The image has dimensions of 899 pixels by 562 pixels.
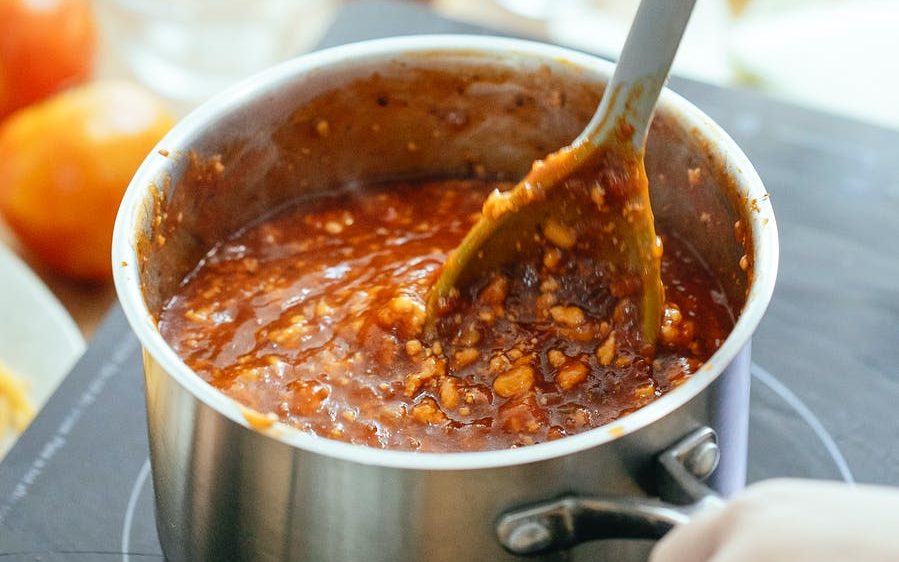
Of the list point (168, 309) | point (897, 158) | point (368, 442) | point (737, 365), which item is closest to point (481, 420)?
point (368, 442)

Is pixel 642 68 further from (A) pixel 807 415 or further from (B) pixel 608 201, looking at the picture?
(A) pixel 807 415

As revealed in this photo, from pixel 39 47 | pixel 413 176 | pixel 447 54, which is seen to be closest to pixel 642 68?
pixel 447 54

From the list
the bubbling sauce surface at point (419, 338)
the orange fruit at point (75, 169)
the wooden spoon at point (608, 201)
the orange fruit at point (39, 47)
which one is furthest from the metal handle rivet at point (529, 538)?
the orange fruit at point (39, 47)

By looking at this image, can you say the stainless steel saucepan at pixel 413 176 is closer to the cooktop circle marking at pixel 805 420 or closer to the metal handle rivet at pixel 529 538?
the metal handle rivet at pixel 529 538

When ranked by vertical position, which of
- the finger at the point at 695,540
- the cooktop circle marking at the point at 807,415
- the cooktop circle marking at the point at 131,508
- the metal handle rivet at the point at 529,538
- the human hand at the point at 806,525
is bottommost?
the cooktop circle marking at the point at 131,508

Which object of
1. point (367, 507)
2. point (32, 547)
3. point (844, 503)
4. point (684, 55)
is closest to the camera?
point (844, 503)

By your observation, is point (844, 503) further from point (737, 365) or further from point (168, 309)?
point (168, 309)

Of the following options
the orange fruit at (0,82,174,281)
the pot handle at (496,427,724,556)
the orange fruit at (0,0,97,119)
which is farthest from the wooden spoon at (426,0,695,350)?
the orange fruit at (0,0,97,119)
